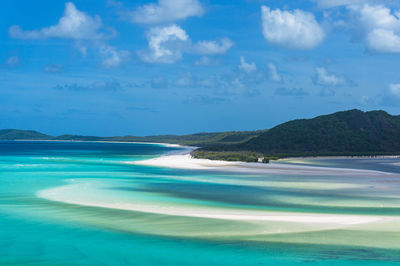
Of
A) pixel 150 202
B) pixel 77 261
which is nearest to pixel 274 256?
pixel 77 261

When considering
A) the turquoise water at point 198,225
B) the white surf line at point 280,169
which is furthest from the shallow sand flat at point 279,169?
the turquoise water at point 198,225

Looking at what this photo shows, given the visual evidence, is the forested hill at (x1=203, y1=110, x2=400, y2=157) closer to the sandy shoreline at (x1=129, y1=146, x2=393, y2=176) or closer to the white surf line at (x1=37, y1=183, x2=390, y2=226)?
the sandy shoreline at (x1=129, y1=146, x2=393, y2=176)

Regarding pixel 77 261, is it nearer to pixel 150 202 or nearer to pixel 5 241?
pixel 5 241

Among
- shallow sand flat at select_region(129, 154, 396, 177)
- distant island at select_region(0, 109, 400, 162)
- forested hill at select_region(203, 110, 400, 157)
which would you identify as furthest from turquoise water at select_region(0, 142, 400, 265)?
forested hill at select_region(203, 110, 400, 157)

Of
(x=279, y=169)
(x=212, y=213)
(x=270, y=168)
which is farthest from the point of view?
(x=270, y=168)

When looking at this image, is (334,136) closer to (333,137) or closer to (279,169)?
(333,137)

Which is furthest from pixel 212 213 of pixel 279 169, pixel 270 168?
pixel 270 168
